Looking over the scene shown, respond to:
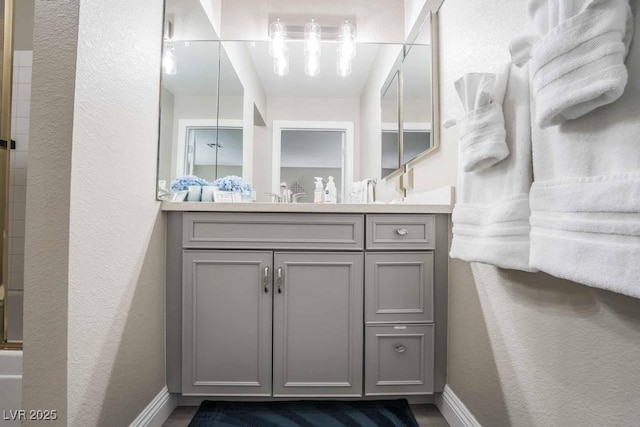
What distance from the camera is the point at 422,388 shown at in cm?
124

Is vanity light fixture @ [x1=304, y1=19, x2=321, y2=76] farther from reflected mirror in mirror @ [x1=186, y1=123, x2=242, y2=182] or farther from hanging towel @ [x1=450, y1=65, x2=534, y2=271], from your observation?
hanging towel @ [x1=450, y1=65, x2=534, y2=271]

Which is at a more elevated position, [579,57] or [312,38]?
[312,38]

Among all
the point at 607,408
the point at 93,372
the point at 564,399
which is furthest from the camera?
the point at 93,372

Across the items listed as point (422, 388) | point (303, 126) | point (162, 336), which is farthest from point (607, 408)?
point (303, 126)

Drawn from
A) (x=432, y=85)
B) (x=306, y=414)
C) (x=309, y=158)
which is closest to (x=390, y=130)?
(x=432, y=85)

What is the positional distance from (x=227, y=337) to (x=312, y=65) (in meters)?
1.66

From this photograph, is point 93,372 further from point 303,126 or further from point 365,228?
point 303,126

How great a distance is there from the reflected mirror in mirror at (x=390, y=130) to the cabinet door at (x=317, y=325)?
84 cm

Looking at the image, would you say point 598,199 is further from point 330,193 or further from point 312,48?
point 312,48

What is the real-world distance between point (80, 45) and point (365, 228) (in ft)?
3.54

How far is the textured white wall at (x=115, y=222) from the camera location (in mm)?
795

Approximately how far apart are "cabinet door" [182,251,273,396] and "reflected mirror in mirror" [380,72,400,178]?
1.08 metres

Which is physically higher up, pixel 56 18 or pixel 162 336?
pixel 56 18

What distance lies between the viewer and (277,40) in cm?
189
